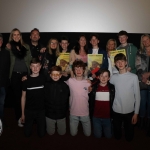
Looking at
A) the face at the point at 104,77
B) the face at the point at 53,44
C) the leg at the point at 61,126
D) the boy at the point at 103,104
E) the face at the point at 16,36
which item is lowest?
the leg at the point at 61,126

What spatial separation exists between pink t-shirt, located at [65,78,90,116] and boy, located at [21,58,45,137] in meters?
0.44

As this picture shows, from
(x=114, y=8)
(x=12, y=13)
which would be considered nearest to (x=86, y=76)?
(x=114, y=8)

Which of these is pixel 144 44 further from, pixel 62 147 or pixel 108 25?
pixel 62 147

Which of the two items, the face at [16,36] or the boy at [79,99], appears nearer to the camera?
the boy at [79,99]

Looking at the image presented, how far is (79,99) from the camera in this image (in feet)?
7.69

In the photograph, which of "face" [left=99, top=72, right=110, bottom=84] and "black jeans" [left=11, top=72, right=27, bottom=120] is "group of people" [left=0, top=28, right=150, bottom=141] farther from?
"black jeans" [left=11, top=72, right=27, bottom=120]

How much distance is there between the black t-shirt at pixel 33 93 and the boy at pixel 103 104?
0.76m

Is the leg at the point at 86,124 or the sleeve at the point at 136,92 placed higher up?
the sleeve at the point at 136,92

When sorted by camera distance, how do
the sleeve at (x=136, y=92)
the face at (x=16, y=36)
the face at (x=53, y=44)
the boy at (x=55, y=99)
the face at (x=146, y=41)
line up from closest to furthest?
the sleeve at (x=136, y=92)
the boy at (x=55, y=99)
the face at (x=146, y=41)
the face at (x=16, y=36)
the face at (x=53, y=44)

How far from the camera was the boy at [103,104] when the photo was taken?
2307 mm

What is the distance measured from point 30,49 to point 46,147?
5.19ft

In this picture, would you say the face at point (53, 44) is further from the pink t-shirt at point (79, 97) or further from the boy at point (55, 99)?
the pink t-shirt at point (79, 97)

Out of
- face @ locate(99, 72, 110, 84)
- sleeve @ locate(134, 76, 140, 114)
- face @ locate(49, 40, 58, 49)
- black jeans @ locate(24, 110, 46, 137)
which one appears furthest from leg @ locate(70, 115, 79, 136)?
face @ locate(49, 40, 58, 49)

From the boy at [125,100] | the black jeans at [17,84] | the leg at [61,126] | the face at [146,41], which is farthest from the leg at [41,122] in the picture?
the face at [146,41]
